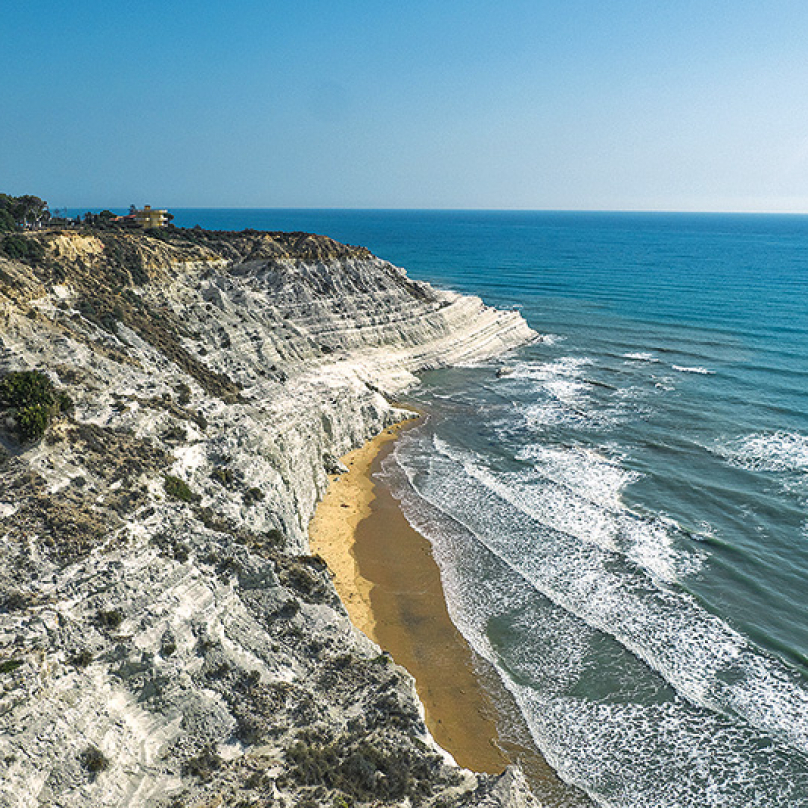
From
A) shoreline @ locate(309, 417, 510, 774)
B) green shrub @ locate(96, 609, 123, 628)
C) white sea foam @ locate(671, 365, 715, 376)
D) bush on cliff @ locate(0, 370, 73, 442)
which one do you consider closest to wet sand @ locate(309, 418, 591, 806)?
shoreline @ locate(309, 417, 510, 774)

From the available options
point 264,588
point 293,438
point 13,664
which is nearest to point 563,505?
point 293,438

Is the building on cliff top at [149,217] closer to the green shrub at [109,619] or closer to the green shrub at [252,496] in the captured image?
the green shrub at [252,496]

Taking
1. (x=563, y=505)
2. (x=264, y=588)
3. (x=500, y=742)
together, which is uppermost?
(x=264, y=588)

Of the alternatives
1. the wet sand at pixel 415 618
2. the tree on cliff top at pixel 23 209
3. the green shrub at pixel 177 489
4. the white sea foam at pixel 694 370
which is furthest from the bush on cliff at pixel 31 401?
the white sea foam at pixel 694 370

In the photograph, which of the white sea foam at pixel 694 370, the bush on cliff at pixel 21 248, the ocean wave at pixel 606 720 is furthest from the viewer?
the white sea foam at pixel 694 370

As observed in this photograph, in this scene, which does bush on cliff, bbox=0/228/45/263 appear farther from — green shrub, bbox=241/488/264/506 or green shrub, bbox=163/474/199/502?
green shrub, bbox=241/488/264/506

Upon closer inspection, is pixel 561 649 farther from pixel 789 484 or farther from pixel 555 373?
pixel 555 373
